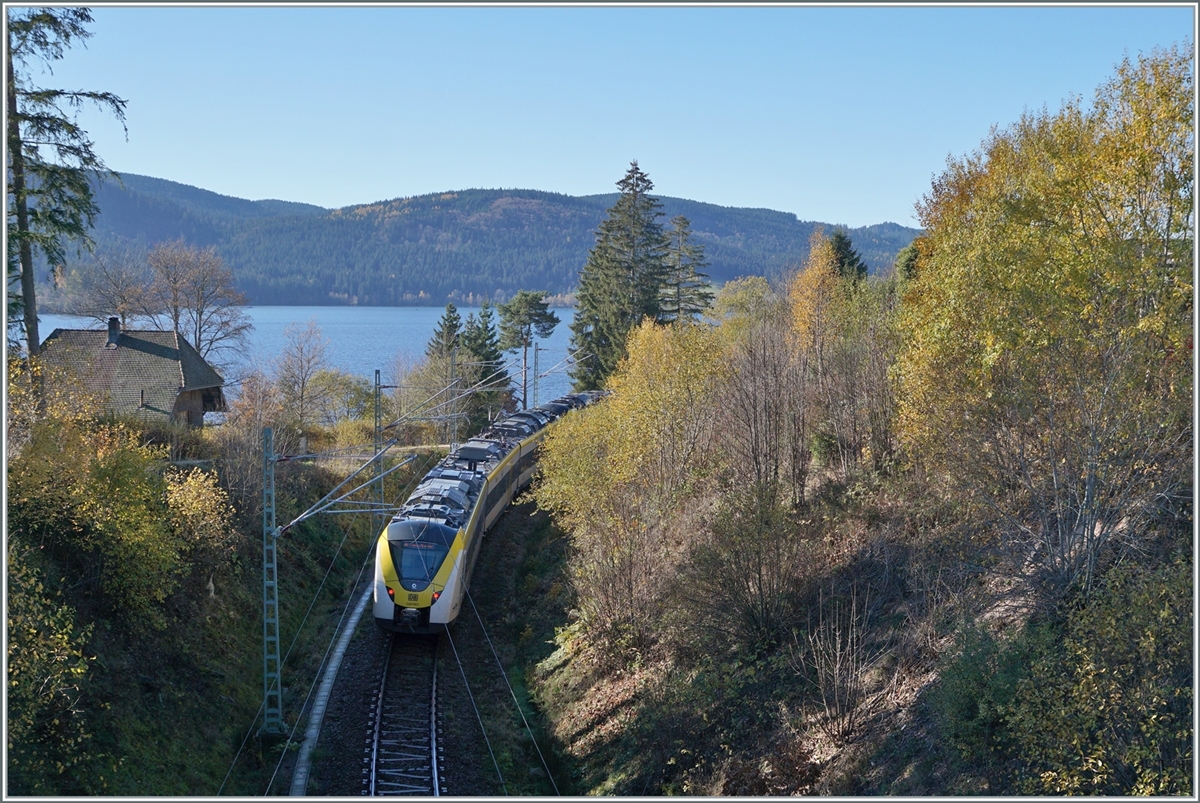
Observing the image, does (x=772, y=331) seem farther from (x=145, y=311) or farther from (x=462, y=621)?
(x=145, y=311)

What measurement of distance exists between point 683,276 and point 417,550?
36196 mm

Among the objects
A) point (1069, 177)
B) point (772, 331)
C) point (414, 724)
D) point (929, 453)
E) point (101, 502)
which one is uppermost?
point (1069, 177)

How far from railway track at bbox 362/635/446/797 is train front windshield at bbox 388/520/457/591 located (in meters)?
2.01

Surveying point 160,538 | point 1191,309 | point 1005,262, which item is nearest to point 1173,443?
point 1191,309

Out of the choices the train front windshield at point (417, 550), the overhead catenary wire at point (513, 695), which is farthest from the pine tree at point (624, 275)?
the train front windshield at point (417, 550)

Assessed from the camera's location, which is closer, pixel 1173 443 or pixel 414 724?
pixel 1173 443

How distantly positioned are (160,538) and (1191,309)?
1818 centimetres

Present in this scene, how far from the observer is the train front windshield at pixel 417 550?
2070 cm

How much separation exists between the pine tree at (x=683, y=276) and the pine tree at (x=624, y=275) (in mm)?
1107

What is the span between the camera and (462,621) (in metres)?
24.6

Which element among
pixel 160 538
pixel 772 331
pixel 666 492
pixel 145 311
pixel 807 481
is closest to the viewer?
pixel 160 538

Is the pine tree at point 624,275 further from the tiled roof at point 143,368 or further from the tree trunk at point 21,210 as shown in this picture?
the tree trunk at point 21,210

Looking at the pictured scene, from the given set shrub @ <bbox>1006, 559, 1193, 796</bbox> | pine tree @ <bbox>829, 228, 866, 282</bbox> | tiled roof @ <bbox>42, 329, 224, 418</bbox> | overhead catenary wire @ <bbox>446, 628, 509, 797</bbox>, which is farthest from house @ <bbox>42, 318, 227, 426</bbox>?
pine tree @ <bbox>829, 228, 866, 282</bbox>

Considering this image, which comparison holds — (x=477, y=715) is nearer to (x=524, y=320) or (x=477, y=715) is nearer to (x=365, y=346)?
(x=524, y=320)
